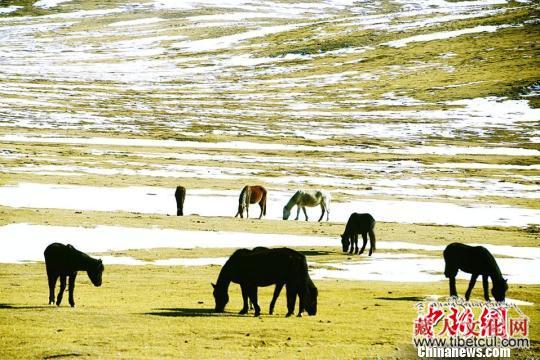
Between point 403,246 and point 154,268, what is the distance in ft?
36.8

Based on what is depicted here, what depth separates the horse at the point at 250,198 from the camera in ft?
133

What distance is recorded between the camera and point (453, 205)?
48.5m

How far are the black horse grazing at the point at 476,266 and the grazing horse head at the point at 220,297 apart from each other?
5.74 m

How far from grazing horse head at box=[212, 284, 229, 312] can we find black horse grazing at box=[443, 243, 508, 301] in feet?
18.8

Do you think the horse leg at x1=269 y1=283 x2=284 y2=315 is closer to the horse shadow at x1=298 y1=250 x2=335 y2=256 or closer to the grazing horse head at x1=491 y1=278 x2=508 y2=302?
the grazing horse head at x1=491 y1=278 x2=508 y2=302

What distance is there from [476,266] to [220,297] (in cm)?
625

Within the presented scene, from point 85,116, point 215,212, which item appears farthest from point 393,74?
point 215,212

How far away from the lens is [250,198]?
4122cm

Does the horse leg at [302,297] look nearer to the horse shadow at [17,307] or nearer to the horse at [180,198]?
the horse shadow at [17,307]

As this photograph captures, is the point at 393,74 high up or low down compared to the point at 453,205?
up

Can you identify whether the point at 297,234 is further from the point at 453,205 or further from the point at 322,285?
the point at 453,205

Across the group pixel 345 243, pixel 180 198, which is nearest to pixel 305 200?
pixel 180 198

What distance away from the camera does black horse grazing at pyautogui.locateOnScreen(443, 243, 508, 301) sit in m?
19.5

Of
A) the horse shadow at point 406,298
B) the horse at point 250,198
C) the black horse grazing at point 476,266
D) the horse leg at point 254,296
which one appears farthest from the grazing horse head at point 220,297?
the horse at point 250,198
